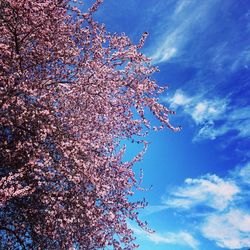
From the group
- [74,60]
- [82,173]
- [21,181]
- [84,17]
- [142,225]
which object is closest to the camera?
[82,173]

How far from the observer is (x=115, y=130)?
2039 cm

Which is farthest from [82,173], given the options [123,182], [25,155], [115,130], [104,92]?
[115,130]

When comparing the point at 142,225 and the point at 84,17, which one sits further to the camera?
the point at 142,225

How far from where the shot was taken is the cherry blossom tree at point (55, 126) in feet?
44.4

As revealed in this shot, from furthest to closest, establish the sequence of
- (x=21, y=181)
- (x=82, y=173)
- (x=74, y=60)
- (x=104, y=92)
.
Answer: (x=74, y=60) → (x=104, y=92) → (x=21, y=181) → (x=82, y=173)

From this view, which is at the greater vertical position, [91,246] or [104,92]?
[104,92]

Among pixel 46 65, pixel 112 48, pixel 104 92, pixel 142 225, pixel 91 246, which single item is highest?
pixel 112 48

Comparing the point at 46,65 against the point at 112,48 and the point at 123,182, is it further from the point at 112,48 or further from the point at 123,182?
the point at 123,182

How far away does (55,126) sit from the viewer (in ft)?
46.1

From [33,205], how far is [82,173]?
2.38 meters

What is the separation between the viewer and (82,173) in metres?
13.7

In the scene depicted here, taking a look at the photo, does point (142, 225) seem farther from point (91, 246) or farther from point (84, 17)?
point (84, 17)

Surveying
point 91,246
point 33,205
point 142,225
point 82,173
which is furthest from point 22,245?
point 142,225

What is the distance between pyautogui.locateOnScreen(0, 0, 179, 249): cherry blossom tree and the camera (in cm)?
1354
